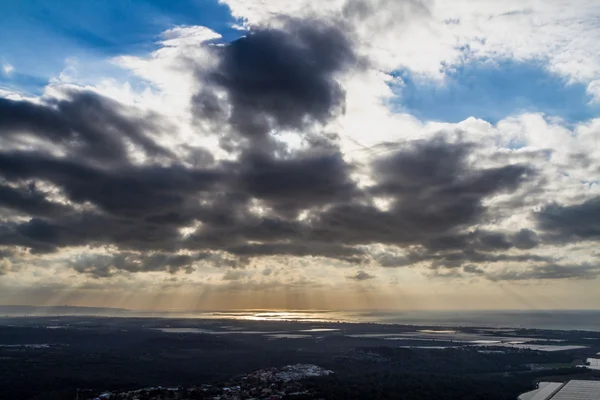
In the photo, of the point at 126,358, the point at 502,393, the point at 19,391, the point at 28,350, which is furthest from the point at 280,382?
the point at 28,350

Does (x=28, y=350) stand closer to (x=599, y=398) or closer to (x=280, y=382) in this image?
(x=280, y=382)

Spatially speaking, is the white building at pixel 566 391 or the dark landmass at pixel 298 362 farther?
the dark landmass at pixel 298 362

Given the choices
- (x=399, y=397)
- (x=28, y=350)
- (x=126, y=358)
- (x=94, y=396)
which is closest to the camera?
(x=399, y=397)

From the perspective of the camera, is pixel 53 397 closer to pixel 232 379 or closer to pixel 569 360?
pixel 232 379

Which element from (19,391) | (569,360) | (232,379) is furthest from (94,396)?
(569,360)

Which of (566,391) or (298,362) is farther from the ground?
(298,362)

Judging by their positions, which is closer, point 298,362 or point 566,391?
point 566,391

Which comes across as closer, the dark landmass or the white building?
the white building

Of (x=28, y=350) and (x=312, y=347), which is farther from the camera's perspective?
(x=312, y=347)

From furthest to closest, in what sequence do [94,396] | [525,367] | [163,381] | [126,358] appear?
1. [126,358]
2. [525,367]
3. [163,381]
4. [94,396]
